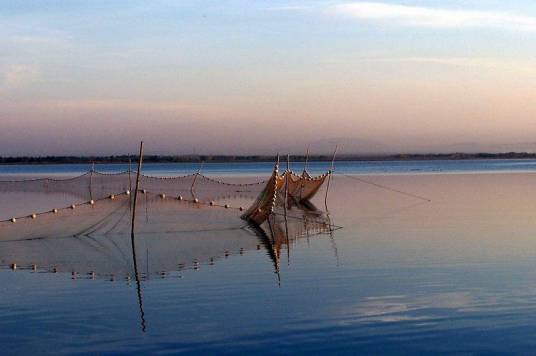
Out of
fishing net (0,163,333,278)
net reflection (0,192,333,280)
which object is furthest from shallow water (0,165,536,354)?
fishing net (0,163,333,278)

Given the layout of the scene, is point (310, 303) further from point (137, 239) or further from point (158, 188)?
point (158, 188)

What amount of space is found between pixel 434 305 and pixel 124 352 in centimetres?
291

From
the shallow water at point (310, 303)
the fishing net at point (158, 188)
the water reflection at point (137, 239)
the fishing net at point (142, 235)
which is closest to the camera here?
the shallow water at point (310, 303)

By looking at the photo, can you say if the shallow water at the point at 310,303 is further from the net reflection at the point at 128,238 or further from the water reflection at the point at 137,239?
the net reflection at the point at 128,238

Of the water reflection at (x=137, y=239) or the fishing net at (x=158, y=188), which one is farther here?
the fishing net at (x=158, y=188)

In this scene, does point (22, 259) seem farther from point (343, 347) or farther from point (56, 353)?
point (343, 347)

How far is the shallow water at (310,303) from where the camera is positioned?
6.52 metres

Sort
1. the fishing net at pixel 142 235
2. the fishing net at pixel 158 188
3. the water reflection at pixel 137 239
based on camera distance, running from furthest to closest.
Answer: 1. the fishing net at pixel 158 188
2. the fishing net at pixel 142 235
3. the water reflection at pixel 137 239

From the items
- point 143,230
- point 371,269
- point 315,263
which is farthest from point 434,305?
point 143,230

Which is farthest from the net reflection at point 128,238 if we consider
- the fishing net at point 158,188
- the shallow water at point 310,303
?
the fishing net at point 158,188

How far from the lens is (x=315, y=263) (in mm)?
10656

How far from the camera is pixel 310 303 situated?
313 inches

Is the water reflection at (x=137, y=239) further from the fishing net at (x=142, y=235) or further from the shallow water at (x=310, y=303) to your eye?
the shallow water at (x=310, y=303)

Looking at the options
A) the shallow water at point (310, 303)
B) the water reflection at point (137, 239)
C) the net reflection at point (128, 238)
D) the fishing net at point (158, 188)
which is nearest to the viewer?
the shallow water at point (310, 303)
